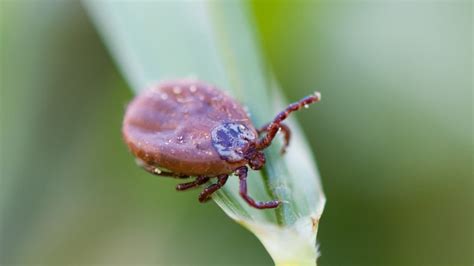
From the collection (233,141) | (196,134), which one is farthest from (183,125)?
(233,141)

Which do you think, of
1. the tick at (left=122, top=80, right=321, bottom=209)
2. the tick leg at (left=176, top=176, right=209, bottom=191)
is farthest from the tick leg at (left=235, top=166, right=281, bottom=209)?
the tick leg at (left=176, top=176, right=209, bottom=191)

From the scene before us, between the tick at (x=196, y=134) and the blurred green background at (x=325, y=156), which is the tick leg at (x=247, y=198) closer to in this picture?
the tick at (x=196, y=134)

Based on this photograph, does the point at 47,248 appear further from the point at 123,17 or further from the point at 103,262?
the point at 123,17

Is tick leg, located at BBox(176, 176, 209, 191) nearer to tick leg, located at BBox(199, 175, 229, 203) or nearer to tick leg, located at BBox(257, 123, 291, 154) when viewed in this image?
tick leg, located at BBox(199, 175, 229, 203)

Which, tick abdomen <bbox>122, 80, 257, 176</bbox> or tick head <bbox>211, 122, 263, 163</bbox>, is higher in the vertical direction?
tick abdomen <bbox>122, 80, 257, 176</bbox>

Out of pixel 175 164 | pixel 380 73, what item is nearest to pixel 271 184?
pixel 175 164
